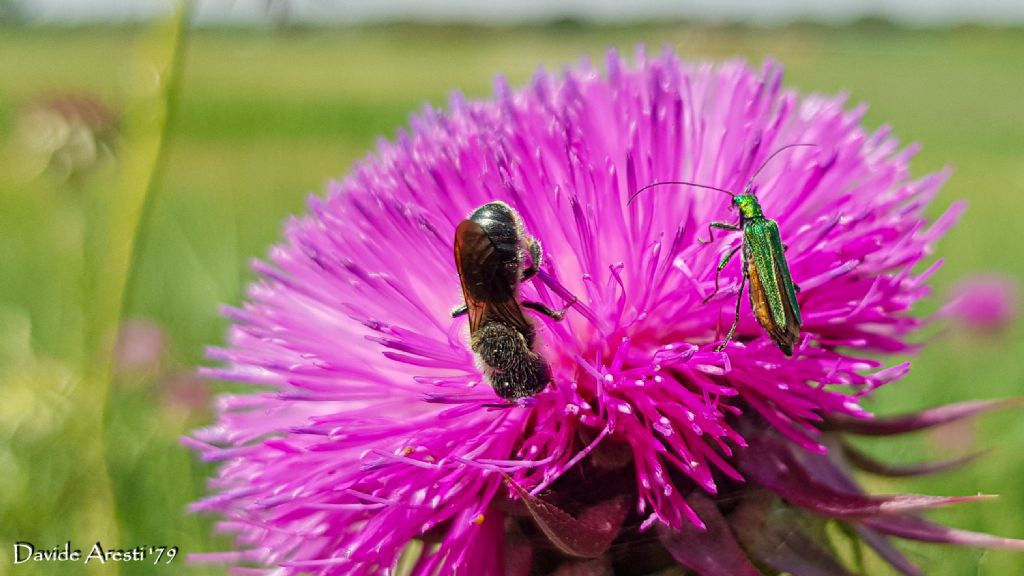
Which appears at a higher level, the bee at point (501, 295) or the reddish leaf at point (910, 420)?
the bee at point (501, 295)

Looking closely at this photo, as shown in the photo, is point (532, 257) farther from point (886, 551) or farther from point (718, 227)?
point (886, 551)

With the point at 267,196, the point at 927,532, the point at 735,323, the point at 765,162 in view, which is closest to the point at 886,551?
the point at 927,532

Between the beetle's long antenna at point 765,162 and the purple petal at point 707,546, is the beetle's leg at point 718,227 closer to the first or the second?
the beetle's long antenna at point 765,162

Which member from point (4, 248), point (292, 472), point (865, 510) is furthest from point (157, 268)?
point (865, 510)

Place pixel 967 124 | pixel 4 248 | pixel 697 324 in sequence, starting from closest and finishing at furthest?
pixel 697 324
pixel 4 248
pixel 967 124

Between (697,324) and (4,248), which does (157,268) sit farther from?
(697,324)

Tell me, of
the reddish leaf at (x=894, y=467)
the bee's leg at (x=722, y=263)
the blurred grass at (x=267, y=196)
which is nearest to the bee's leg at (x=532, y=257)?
the bee's leg at (x=722, y=263)

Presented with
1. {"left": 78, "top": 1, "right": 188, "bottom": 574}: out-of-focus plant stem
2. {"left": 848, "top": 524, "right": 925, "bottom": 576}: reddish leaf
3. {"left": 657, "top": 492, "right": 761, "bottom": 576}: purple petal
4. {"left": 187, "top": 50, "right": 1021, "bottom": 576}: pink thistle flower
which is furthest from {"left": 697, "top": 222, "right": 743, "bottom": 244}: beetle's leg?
{"left": 78, "top": 1, "right": 188, "bottom": 574}: out-of-focus plant stem
